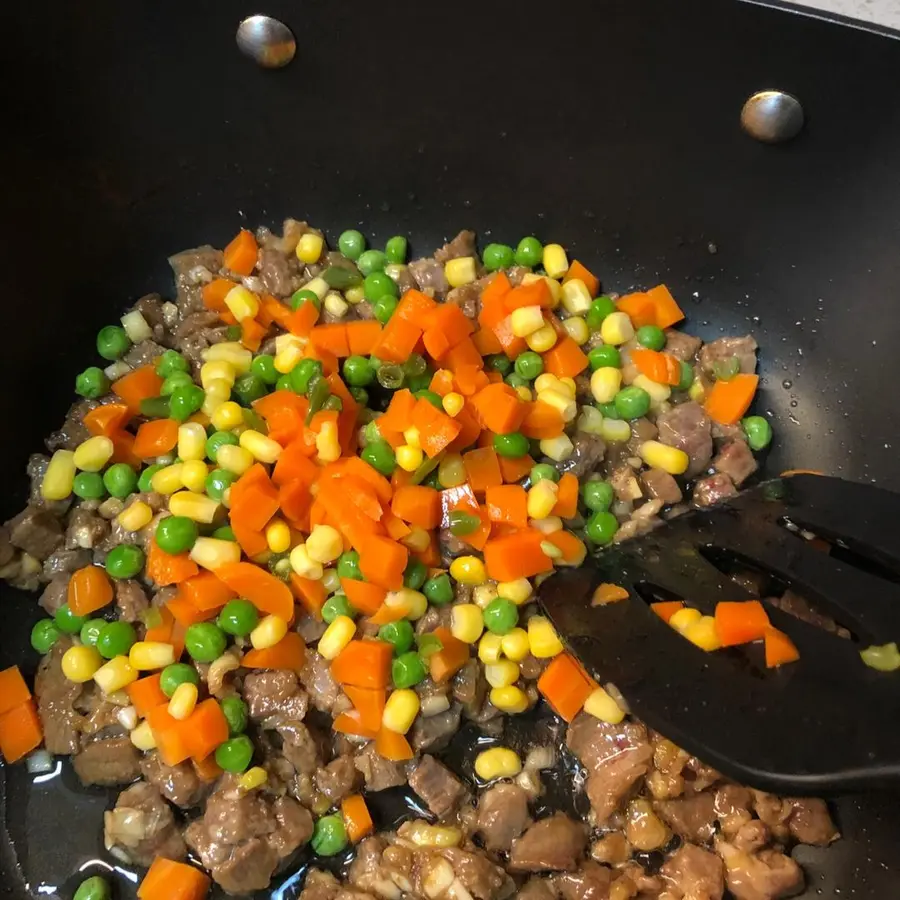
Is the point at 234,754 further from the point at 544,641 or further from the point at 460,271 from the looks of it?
the point at 460,271

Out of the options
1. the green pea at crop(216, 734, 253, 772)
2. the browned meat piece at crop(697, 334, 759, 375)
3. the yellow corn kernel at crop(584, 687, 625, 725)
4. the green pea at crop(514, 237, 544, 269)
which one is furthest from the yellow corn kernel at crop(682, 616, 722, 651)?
the green pea at crop(514, 237, 544, 269)

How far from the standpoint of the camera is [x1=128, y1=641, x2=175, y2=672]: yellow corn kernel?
2217mm

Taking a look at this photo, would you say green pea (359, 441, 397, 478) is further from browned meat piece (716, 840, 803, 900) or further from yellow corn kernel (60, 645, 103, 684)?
browned meat piece (716, 840, 803, 900)

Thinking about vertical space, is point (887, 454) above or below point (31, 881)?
above

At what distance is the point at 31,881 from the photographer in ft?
7.11

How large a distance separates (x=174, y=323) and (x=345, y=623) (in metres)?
1.16

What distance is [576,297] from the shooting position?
2.66 meters

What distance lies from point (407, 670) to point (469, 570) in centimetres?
31

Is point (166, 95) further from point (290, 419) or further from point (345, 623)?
point (345, 623)

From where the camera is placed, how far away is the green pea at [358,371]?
8.18 ft

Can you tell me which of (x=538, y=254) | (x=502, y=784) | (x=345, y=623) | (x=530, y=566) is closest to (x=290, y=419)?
(x=345, y=623)

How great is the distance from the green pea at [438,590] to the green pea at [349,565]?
7.6 inches

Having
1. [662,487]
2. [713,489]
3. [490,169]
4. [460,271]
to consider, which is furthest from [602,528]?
[490,169]

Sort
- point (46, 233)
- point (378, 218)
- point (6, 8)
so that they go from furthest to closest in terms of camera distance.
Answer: point (378, 218), point (46, 233), point (6, 8)
